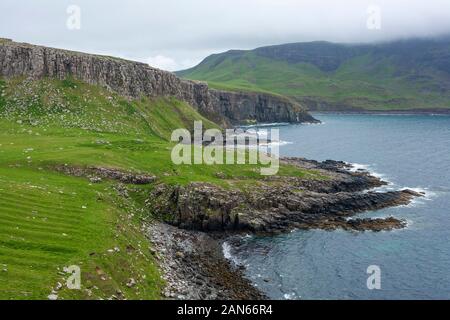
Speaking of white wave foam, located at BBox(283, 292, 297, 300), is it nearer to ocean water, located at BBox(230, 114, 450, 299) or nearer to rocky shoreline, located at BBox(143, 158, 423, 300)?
ocean water, located at BBox(230, 114, 450, 299)

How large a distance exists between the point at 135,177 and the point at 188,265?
2947 centimetres

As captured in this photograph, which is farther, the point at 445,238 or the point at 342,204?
the point at 342,204

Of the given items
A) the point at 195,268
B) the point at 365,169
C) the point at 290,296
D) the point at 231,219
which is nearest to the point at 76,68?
the point at 231,219

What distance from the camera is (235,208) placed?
81250mm

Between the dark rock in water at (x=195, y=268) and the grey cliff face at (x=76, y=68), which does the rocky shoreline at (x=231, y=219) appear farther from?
the grey cliff face at (x=76, y=68)

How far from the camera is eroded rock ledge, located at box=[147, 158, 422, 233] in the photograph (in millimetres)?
78812

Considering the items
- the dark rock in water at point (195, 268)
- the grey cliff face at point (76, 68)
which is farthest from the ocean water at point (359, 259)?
the grey cliff face at point (76, 68)

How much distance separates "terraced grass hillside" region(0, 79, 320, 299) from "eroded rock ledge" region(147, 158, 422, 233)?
3770 mm

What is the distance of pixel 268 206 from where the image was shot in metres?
85.1

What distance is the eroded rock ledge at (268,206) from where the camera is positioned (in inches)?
3103
